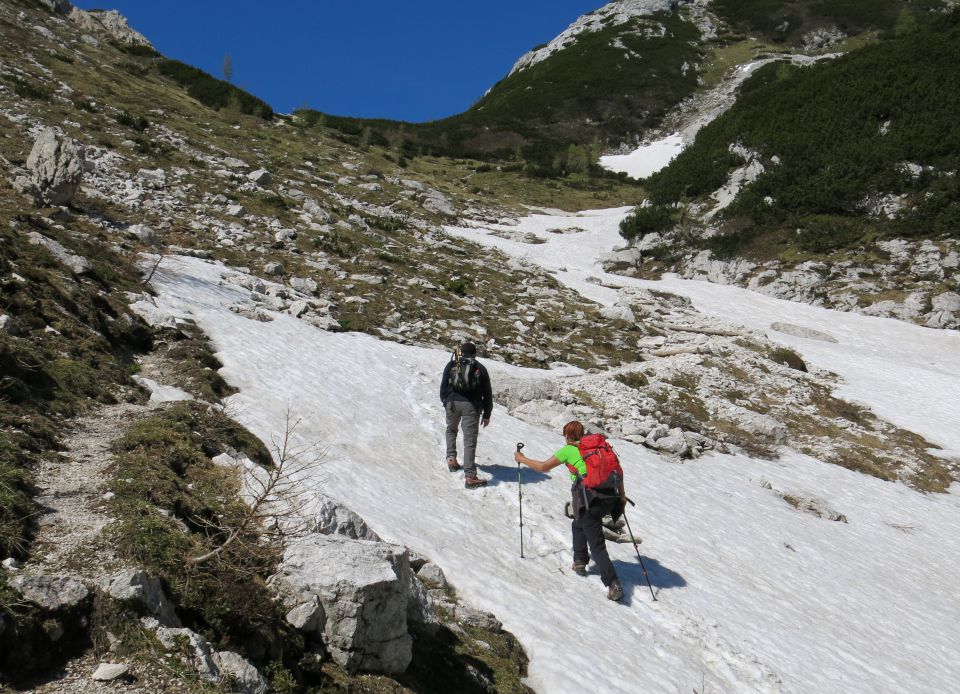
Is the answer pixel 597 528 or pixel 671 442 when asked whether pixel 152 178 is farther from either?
pixel 597 528

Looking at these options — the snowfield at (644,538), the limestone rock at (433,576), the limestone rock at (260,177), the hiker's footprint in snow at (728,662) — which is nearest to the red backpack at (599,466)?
the snowfield at (644,538)

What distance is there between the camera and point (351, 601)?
13.8ft

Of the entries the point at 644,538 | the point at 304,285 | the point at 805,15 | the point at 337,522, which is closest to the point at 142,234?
the point at 304,285

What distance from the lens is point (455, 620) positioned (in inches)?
228

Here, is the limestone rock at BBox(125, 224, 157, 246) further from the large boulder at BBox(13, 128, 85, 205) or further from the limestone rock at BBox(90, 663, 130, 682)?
the limestone rock at BBox(90, 663, 130, 682)

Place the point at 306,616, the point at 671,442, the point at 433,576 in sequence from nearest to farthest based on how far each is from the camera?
the point at 306,616, the point at 433,576, the point at 671,442

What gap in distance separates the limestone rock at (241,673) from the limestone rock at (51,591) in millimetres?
918

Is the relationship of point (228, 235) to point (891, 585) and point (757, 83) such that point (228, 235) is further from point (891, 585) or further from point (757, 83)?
point (757, 83)

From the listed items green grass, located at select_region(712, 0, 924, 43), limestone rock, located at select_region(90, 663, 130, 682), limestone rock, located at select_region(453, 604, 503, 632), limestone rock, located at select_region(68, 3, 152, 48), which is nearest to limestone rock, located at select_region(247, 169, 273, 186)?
limestone rock, located at select_region(453, 604, 503, 632)

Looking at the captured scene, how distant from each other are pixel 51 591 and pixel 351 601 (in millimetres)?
1885

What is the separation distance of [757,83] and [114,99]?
256 feet

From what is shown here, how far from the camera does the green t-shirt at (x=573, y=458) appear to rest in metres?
7.55

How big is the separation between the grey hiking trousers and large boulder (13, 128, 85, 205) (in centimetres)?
1423

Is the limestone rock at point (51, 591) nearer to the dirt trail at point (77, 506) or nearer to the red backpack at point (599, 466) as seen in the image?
the dirt trail at point (77, 506)
